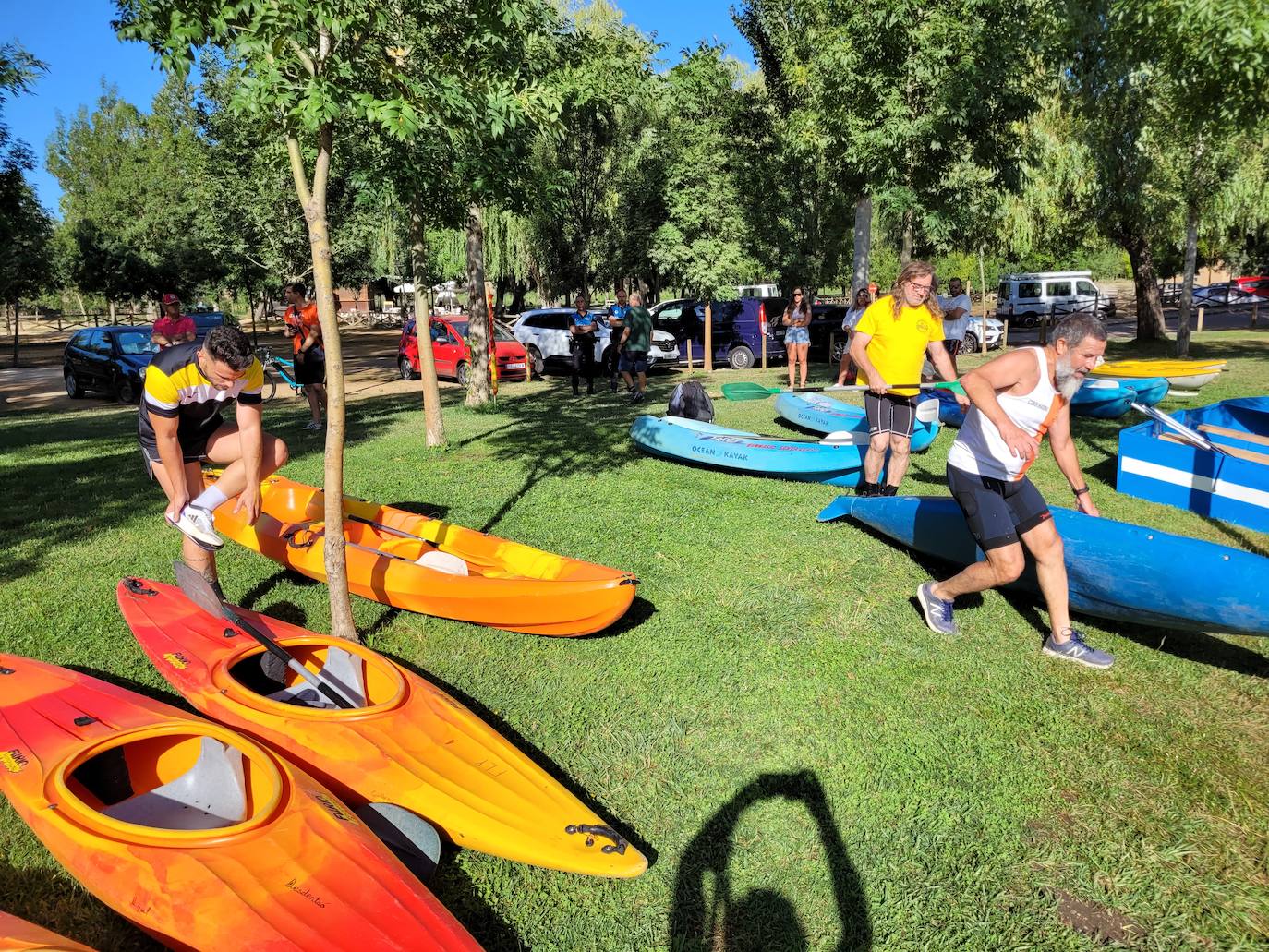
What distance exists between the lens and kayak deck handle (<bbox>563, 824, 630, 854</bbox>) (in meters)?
2.60

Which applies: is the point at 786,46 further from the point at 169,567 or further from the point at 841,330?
the point at 169,567

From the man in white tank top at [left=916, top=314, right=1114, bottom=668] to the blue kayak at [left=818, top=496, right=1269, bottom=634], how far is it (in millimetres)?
260

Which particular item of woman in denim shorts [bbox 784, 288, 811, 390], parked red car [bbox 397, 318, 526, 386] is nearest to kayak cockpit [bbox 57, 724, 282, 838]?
woman in denim shorts [bbox 784, 288, 811, 390]

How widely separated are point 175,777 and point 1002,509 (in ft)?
12.7

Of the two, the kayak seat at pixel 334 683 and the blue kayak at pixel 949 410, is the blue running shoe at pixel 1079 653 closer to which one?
the kayak seat at pixel 334 683

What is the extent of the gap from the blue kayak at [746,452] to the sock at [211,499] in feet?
15.2

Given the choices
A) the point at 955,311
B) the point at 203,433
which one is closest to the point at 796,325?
the point at 955,311

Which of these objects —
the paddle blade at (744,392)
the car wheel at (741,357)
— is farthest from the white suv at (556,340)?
the paddle blade at (744,392)

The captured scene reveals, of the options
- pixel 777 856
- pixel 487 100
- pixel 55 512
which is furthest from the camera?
pixel 55 512

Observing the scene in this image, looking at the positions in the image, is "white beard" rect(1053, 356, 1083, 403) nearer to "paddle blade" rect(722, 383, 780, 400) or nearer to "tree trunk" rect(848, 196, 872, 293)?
"paddle blade" rect(722, 383, 780, 400)

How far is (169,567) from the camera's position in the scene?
18.2 ft

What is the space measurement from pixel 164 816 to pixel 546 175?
331 inches

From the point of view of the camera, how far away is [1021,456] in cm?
366

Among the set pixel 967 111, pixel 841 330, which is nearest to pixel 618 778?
pixel 967 111
